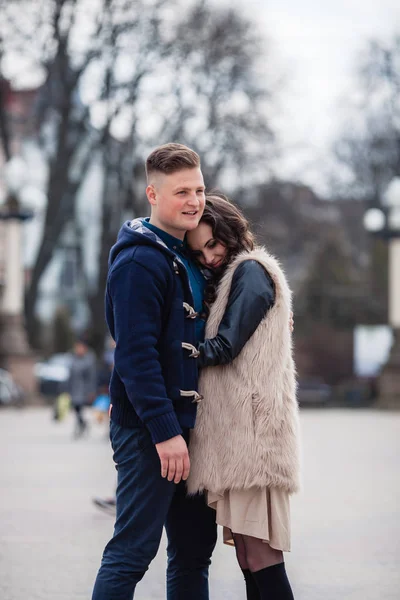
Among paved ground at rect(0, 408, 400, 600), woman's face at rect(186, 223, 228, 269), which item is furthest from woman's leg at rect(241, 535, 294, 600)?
paved ground at rect(0, 408, 400, 600)

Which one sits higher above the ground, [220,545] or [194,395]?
[194,395]

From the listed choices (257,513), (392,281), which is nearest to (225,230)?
(257,513)

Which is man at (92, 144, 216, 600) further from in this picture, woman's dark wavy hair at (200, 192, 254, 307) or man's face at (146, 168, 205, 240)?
woman's dark wavy hair at (200, 192, 254, 307)

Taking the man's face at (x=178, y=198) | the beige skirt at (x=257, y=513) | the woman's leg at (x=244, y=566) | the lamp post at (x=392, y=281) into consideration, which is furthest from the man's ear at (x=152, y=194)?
the lamp post at (x=392, y=281)

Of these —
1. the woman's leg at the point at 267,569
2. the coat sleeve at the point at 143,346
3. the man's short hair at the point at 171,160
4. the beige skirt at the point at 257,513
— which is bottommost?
the woman's leg at the point at 267,569

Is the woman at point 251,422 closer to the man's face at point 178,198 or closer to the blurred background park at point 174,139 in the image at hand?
the man's face at point 178,198

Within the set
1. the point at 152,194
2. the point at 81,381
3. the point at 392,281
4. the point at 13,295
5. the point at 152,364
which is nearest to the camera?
the point at 152,364

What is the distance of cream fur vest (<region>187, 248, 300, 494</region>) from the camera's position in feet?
14.4

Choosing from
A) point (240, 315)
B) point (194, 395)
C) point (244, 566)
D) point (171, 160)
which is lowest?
point (244, 566)

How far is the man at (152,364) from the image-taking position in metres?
4.18

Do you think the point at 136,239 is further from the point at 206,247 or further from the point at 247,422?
the point at 247,422

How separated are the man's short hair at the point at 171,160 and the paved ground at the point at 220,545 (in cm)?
252

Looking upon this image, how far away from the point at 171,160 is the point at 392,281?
26.2 m

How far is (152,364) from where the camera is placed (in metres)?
4.17
